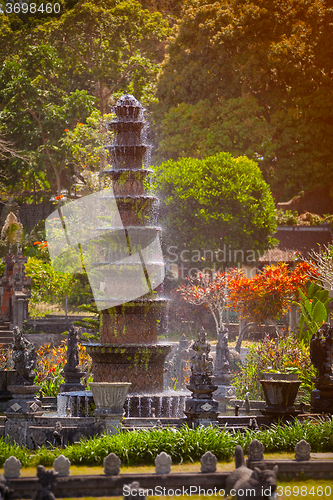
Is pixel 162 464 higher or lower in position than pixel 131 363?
lower

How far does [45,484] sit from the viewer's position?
9.41 m

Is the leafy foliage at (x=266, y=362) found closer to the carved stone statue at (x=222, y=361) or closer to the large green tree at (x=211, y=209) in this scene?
the carved stone statue at (x=222, y=361)

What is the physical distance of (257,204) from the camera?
4191 centimetres

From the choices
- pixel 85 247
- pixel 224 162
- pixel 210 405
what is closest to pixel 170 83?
pixel 224 162

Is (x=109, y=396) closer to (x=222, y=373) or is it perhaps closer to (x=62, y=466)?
(x=62, y=466)

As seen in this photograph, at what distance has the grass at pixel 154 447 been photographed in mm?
11633

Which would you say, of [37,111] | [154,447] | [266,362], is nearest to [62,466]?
[154,447]

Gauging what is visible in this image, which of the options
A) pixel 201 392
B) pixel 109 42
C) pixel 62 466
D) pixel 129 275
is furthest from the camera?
pixel 109 42

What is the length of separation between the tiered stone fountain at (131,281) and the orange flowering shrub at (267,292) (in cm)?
1028

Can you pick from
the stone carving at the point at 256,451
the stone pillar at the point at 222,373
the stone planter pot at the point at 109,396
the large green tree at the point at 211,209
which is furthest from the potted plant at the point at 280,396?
the large green tree at the point at 211,209

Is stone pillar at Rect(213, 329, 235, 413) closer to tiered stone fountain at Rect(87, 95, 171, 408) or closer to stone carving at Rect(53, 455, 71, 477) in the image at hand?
tiered stone fountain at Rect(87, 95, 171, 408)

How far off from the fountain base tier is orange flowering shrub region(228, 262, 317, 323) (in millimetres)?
11362

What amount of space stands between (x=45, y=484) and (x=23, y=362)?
17.1ft

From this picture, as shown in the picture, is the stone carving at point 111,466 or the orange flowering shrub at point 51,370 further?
the orange flowering shrub at point 51,370
